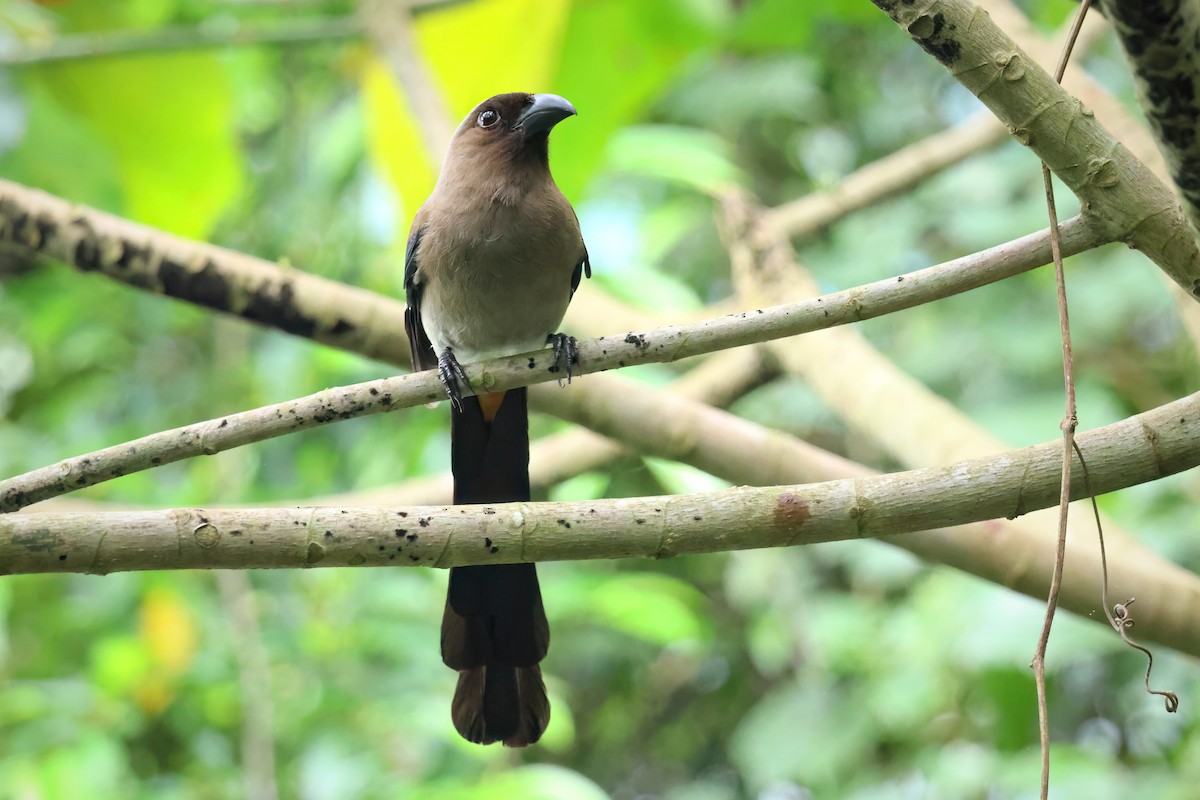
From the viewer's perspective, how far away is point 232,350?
15.9 feet

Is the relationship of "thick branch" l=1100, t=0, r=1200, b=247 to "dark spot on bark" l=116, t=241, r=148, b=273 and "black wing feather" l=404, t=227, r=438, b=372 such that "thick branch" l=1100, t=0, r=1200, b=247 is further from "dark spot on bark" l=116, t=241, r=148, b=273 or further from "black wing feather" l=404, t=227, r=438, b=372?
"dark spot on bark" l=116, t=241, r=148, b=273

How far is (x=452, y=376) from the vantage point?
2.20 metres

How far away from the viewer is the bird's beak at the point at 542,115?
2.67m

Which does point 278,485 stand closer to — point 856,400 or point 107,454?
point 856,400

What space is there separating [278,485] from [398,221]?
1399 millimetres

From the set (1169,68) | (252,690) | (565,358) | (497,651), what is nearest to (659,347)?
(565,358)

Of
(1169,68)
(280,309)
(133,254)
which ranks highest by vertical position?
(133,254)

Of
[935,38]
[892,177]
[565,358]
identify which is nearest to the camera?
[935,38]

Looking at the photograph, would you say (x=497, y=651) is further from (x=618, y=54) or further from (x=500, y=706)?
(x=618, y=54)

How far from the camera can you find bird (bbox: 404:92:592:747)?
2303mm

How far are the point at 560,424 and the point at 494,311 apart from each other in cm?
218

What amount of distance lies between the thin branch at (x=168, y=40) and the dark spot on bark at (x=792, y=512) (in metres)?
2.48

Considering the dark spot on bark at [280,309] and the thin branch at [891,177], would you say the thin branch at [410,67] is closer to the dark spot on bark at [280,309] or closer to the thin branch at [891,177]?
the dark spot on bark at [280,309]

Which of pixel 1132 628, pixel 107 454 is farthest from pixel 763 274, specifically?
pixel 107 454
